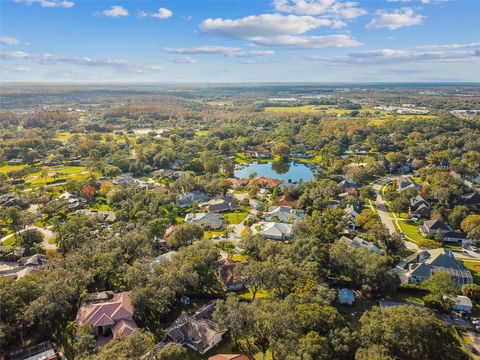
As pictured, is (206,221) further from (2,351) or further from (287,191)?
(2,351)

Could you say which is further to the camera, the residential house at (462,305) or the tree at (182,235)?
the tree at (182,235)

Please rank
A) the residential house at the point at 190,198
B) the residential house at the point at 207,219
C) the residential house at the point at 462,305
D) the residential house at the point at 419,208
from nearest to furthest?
the residential house at the point at 462,305 < the residential house at the point at 207,219 < the residential house at the point at 419,208 < the residential house at the point at 190,198

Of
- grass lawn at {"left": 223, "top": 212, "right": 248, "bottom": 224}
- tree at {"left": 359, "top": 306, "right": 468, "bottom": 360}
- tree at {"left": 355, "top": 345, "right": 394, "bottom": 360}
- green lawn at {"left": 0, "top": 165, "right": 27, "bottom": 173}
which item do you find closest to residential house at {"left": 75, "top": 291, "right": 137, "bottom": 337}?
tree at {"left": 355, "top": 345, "right": 394, "bottom": 360}

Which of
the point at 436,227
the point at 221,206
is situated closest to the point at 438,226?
the point at 436,227

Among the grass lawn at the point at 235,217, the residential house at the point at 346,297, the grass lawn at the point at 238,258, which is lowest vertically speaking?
the grass lawn at the point at 238,258

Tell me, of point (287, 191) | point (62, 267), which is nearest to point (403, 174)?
point (287, 191)

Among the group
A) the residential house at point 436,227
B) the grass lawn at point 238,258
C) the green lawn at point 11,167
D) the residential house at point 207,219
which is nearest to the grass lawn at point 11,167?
the green lawn at point 11,167

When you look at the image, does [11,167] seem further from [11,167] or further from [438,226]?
[438,226]

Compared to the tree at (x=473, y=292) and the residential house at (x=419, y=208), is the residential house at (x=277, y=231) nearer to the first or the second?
the tree at (x=473, y=292)
